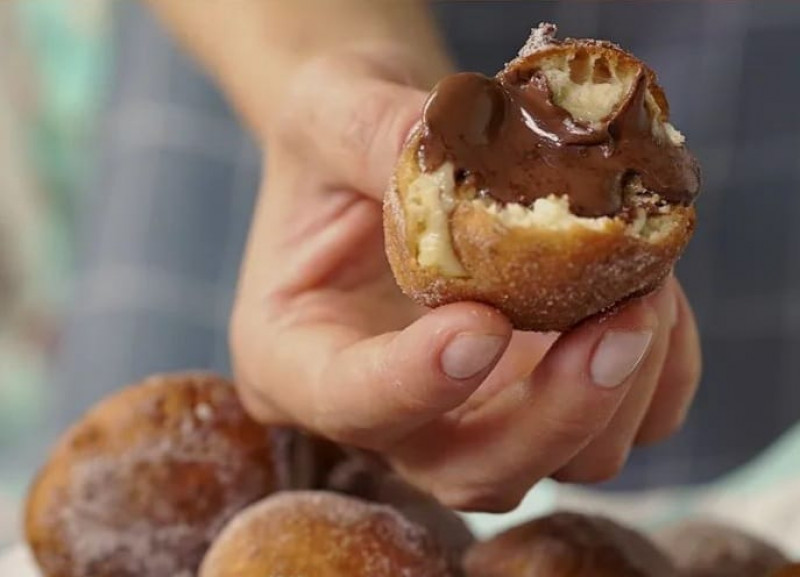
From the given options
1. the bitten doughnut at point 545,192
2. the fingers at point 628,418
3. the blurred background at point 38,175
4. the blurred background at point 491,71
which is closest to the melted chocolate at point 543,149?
the bitten doughnut at point 545,192

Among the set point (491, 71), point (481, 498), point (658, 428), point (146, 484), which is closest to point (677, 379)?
point (658, 428)

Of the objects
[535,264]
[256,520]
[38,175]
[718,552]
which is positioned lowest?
[38,175]

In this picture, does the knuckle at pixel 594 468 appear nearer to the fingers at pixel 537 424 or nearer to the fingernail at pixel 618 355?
the fingers at pixel 537 424

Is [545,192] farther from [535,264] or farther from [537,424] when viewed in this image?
[537,424]

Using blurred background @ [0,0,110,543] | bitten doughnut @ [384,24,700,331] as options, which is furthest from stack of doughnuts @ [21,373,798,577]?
blurred background @ [0,0,110,543]

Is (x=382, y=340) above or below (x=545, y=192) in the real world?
below

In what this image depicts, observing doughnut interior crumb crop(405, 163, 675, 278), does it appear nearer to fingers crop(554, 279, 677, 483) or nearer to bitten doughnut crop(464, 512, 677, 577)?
fingers crop(554, 279, 677, 483)

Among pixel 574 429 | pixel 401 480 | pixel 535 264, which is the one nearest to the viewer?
pixel 535 264
